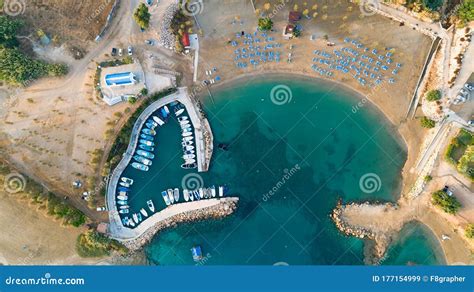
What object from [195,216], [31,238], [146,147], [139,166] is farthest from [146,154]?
[31,238]

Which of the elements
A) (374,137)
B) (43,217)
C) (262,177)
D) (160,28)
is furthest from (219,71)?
(43,217)

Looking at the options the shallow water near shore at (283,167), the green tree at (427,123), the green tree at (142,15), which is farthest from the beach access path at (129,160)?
the green tree at (427,123)

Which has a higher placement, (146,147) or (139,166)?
(146,147)

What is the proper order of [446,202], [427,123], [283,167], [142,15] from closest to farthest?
[446,202]
[142,15]
[427,123]
[283,167]

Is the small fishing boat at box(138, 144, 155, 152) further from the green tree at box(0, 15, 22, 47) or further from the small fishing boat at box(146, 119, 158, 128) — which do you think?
the green tree at box(0, 15, 22, 47)

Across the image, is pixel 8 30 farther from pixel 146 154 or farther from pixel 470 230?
pixel 470 230
